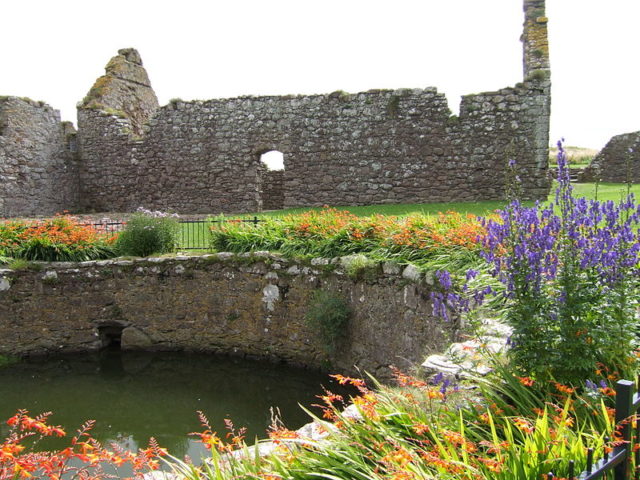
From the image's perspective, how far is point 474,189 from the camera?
1412 centimetres

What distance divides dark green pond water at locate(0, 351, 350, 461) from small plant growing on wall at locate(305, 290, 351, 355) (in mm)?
628

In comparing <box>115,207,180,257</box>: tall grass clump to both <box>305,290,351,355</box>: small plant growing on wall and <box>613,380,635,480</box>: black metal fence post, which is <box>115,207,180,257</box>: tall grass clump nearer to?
<box>305,290,351,355</box>: small plant growing on wall

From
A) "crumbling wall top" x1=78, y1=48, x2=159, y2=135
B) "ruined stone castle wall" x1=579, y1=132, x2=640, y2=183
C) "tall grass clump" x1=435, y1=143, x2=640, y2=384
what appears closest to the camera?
"tall grass clump" x1=435, y1=143, x2=640, y2=384

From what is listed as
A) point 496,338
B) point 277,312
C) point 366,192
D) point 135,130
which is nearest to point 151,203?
point 135,130

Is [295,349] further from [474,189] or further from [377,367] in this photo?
[474,189]

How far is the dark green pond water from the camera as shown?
709cm

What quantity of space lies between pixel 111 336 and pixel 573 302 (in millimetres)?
9137

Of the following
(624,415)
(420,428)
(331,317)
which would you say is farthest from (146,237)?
(624,415)

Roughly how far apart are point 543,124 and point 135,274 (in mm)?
9910

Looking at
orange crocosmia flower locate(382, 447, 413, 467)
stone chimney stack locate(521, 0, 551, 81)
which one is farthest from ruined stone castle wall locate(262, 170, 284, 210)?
orange crocosmia flower locate(382, 447, 413, 467)

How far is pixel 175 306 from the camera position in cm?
1024

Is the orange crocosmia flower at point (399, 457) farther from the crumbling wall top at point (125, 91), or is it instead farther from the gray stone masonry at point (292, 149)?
the crumbling wall top at point (125, 91)

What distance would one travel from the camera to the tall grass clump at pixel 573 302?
137 inches

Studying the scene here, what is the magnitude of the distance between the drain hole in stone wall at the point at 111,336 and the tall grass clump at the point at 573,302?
27.9 feet
